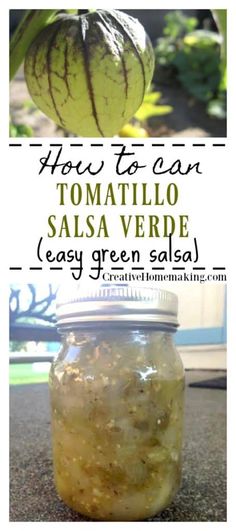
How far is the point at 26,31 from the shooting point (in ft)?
0.78

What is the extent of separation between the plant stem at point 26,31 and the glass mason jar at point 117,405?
0.15 metres

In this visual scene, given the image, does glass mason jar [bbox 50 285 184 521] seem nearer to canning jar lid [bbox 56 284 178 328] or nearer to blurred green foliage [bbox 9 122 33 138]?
canning jar lid [bbox 56 284 178 328]

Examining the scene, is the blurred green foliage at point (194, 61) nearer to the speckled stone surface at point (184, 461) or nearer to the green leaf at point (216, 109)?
the green leaf at point (216, 109)

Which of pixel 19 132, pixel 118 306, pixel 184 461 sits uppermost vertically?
pixel 19 132

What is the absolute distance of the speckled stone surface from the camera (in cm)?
37

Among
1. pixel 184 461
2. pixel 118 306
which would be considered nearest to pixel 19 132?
pixel 118 306

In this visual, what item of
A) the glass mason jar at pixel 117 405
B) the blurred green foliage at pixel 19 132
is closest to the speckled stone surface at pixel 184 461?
the glass mason jar at pixel 117 405

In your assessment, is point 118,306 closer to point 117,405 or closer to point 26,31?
point 117,405

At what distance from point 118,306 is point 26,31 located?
167 millimetres

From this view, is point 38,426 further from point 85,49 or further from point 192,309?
point 85,49

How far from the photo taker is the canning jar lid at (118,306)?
1.14 feet

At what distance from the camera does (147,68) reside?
0.77 ft

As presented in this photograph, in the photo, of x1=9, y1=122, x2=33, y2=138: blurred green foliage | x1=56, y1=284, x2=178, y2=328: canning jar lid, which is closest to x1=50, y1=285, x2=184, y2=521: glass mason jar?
x1=56, y1=284, x2=178, y2=328: canning jar lid

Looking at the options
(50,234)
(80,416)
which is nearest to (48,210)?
(50,234)
